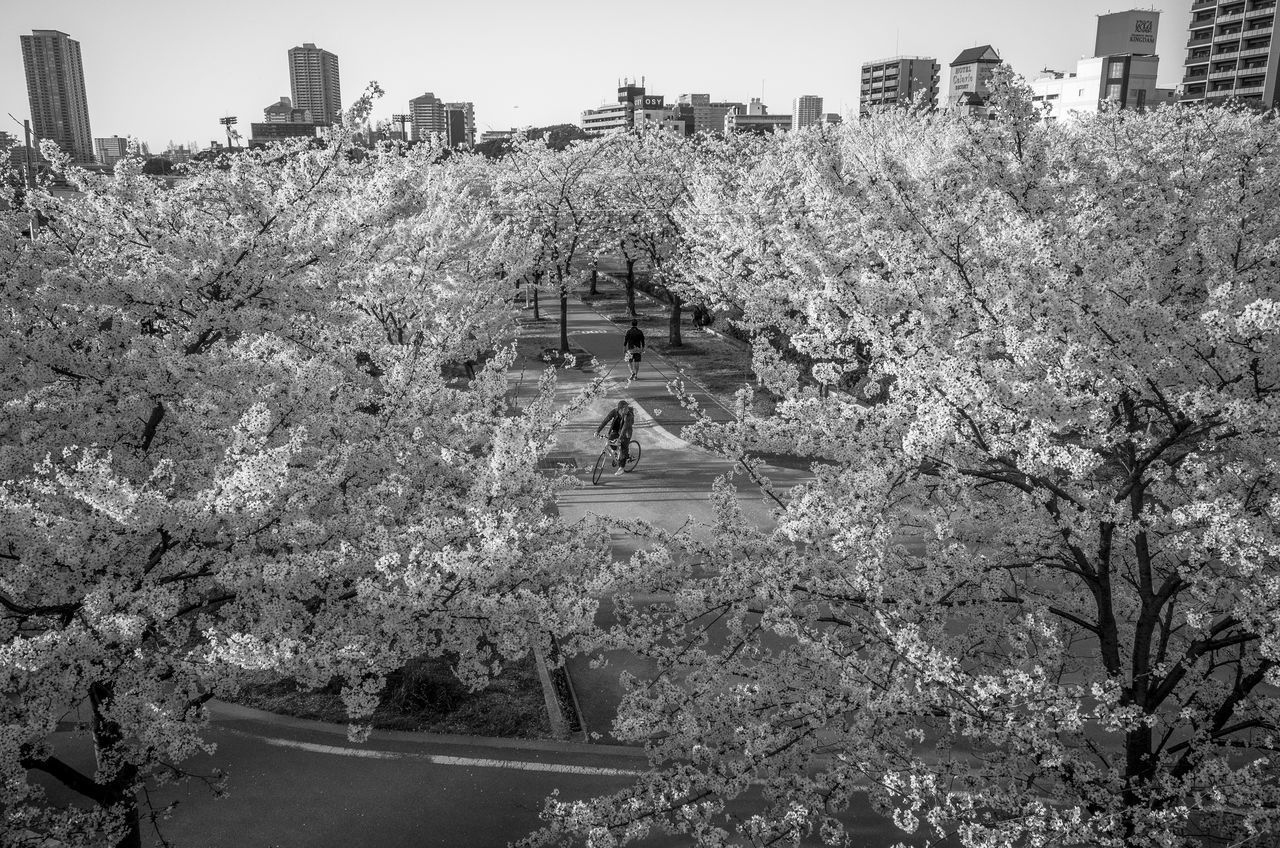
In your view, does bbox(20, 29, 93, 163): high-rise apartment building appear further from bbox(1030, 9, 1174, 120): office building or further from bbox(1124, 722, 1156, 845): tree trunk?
bbox(1030, 9, 1174, 120): office building

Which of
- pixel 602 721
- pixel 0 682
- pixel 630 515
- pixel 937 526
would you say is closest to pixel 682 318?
pixel 630 515

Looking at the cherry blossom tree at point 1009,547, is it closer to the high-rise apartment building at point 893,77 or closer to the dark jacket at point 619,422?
the dark jacket at point 619,422

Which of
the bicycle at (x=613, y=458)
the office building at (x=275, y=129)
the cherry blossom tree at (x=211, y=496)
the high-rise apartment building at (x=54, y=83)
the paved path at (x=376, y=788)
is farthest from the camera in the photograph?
the office building at (x=275, y=129)

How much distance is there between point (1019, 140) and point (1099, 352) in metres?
2.95

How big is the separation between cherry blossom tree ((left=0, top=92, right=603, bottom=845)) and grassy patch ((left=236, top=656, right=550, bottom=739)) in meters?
0.77

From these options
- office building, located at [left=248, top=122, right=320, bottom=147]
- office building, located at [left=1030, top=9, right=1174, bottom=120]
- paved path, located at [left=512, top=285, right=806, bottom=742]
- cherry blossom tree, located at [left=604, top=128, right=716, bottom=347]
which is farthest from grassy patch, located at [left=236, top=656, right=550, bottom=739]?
office building, located at [left=1030, top=9, right=1174, bottom=120]

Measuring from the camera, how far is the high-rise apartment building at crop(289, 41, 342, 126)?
12412cm

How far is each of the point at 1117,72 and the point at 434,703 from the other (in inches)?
4247

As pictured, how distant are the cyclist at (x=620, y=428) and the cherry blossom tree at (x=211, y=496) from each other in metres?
6.43

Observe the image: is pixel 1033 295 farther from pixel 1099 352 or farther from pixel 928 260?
pixel 928 260

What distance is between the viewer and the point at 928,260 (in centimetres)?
779

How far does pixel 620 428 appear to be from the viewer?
16625mm

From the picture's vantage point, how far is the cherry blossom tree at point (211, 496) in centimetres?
510

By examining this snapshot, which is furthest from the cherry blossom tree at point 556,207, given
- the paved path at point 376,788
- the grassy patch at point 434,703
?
the paved path at point 376,788
